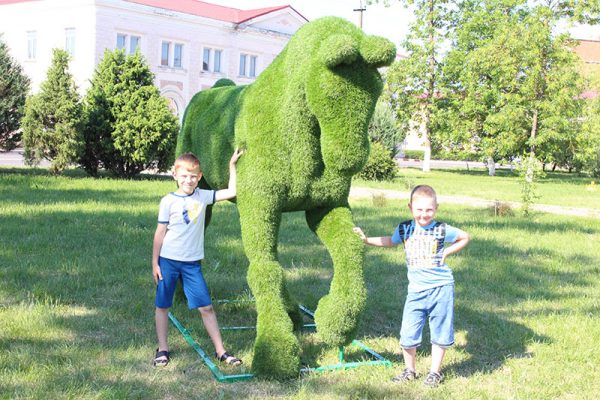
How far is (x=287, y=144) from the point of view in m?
4.04

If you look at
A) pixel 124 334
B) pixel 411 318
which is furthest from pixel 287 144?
pixel 124 334

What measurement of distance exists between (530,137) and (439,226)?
23596 millimetres

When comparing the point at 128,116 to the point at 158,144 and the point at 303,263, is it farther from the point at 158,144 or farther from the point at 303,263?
the point at 303,263

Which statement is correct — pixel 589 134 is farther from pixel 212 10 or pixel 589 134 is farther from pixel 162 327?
pixel 162 327

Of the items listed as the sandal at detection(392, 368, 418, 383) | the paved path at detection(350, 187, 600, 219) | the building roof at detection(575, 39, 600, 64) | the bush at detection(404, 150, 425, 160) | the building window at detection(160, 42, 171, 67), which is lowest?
the sandal at detection(392, 368, 418, 383)

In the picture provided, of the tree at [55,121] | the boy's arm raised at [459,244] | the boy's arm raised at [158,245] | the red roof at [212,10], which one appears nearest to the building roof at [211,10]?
the red roof at [212,10]

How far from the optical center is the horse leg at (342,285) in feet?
13.2

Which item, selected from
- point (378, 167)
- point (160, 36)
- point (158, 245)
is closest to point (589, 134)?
point (378, 167)

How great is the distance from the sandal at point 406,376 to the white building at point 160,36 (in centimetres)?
2530

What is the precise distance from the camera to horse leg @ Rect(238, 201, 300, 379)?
3916 millimetres

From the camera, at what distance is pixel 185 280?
4.35 meters

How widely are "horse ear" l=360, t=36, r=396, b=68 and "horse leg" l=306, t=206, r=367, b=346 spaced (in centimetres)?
109

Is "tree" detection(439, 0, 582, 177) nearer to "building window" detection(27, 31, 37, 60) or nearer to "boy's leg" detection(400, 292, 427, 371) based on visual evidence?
"boy's leg" detection(400, 292, 427, 371)

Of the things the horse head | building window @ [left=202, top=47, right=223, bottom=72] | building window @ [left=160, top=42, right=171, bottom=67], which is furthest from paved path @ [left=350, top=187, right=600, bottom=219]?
building window @ [left=202, top=47, right=223, bottom=72]
